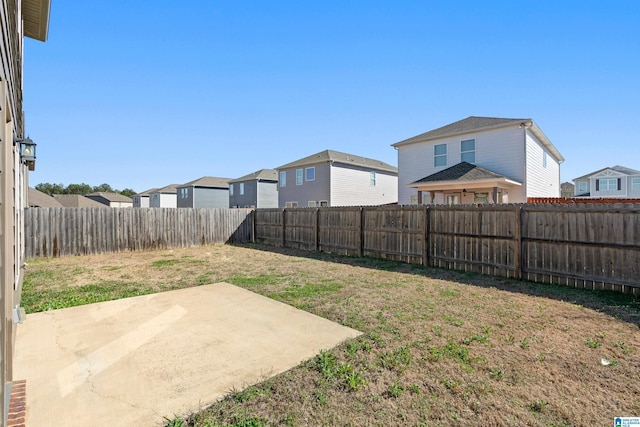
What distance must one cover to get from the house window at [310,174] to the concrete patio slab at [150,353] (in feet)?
64.6

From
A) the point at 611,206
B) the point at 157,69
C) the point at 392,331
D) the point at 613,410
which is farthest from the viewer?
the point at 157,69

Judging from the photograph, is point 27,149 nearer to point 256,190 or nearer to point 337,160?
point 337,160

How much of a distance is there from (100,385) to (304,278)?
192 inches

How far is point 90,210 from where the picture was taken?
11875 millimetres

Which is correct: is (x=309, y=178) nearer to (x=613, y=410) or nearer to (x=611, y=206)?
(x=611, y=206)

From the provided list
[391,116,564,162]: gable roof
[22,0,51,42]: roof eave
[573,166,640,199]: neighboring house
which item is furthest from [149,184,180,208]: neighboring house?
[573,166,640,199]: neighboring house

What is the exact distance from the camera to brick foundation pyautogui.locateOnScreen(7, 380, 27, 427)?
7.18 feet

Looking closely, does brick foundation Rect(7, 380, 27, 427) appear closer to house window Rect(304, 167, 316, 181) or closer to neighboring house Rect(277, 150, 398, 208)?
neighboring house Rect(277, 150, 398, 208)

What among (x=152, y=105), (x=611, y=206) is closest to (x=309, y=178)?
(x=152, y=105)

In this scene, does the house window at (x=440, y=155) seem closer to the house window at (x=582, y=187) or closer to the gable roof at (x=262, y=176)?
the gable roof at (x=262, y=176)

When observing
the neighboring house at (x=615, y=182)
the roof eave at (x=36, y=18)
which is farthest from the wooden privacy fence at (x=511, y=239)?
the neighboring house at (x=615, y=182)

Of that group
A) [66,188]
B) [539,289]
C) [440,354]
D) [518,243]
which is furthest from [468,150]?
[66,188]

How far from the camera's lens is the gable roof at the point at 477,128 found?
14.9 meters

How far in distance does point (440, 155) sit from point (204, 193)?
94.4 feet
